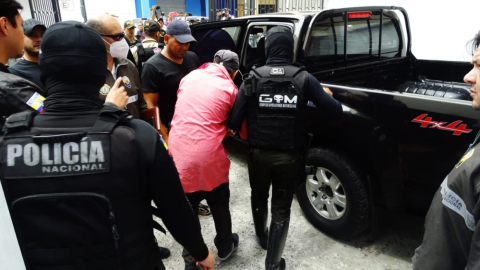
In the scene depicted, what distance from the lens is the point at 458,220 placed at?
100cm

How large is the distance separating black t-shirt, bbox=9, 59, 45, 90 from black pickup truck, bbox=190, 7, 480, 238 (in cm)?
207

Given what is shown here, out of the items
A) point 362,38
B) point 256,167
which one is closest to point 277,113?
point 256,167

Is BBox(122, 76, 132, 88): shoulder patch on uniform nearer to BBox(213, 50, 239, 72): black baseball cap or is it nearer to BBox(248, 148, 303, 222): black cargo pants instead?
BBox(213, 50, 239, 72): black baseball cap

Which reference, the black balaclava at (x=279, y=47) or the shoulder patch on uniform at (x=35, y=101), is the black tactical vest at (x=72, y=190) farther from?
the black balaclava at (x=279, y=47)

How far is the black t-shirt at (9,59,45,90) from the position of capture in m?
2.19

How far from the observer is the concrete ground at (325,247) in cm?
253

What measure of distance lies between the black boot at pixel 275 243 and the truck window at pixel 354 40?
1571 millimetres

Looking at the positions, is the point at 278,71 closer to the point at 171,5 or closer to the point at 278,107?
the point at 278,107

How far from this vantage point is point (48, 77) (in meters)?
1.10

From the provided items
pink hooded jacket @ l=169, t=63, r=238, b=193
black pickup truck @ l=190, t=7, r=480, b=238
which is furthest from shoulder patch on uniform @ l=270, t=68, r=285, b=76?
black pickup truck @ l=190, t=7, r=480, b=238

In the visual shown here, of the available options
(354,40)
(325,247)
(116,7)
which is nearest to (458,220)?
(325,247)

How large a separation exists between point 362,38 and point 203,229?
8.62ft

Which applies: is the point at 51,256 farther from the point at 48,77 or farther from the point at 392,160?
the point at 392,160

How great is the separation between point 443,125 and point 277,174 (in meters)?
1.10
